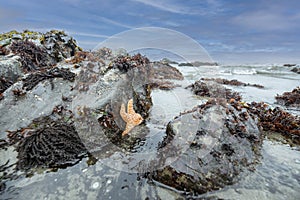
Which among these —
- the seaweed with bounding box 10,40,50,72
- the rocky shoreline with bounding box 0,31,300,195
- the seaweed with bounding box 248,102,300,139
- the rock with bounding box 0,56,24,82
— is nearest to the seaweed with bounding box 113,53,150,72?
the rocky shoreline with bounding box 0,31,300,195

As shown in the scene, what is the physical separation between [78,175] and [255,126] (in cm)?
402

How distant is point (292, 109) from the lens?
24.9ft

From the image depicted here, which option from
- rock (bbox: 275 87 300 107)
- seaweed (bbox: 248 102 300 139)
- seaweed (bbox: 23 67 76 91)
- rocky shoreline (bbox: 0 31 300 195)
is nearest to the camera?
rocky shoreline (bbox: 0 31 300 195)

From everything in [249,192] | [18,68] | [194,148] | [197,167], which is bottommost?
[249,192]

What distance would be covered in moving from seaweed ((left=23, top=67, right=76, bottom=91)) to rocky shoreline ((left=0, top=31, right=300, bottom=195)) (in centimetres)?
3

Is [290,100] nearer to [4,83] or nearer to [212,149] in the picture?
[212,149]

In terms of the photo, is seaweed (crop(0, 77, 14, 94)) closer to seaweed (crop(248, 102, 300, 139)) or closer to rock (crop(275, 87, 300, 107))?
seaweed (crop(248, 102, 300, 139))

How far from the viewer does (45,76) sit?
5828mm

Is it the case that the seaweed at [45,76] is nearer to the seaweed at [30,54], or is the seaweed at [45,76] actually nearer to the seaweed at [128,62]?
the seaweed at [128,62]

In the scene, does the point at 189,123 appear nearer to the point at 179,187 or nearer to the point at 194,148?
the point at 194,148

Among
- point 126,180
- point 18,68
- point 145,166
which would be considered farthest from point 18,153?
point 18,68

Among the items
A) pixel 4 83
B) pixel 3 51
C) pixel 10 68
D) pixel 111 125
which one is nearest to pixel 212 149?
pixel 111 125

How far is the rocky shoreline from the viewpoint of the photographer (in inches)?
132

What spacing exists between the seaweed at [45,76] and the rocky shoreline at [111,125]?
26 mm
